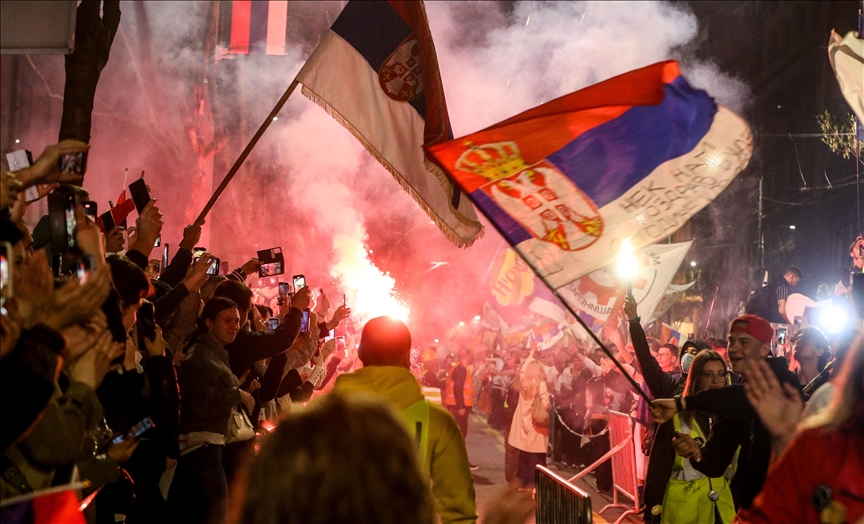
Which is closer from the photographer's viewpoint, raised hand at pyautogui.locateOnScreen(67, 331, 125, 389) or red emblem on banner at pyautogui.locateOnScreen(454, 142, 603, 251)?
raised hand at pyautogui.locateOnScreen(67, 331, 125, 389)

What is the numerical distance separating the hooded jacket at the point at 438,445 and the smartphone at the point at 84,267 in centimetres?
107

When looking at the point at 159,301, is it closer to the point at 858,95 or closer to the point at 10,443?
the point at 10,443

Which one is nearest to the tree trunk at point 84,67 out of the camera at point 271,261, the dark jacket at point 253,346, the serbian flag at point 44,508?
the camera at point 271,261

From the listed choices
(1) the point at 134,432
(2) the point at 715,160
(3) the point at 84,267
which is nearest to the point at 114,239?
(1) the point at 134,432

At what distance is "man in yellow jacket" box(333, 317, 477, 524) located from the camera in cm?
365

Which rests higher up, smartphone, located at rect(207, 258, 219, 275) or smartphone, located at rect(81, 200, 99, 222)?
smartphone, located at rect(81, 200, 99, 222)

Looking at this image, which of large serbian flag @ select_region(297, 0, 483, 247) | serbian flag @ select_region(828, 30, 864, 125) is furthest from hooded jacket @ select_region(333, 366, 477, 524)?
serbian flag @ select_region(828, 30, 864, 125)

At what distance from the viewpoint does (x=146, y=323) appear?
4.55m

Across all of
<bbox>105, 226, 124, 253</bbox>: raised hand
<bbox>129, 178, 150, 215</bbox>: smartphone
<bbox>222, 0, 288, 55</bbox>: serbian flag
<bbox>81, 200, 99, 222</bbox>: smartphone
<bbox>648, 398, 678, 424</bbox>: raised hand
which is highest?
<bbox>222, 0, 288, 55</bbox>: serbian flag

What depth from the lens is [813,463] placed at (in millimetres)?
2635

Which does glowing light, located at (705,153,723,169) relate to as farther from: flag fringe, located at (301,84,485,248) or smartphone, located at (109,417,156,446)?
smartphone, located at (109,417,156,446)

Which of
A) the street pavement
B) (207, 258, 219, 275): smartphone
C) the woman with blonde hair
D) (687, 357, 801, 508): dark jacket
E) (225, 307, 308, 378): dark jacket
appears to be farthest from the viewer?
the woman with blonde hair

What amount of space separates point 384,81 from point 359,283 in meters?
22.1

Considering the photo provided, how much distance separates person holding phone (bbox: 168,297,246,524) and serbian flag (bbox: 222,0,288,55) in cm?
1543
